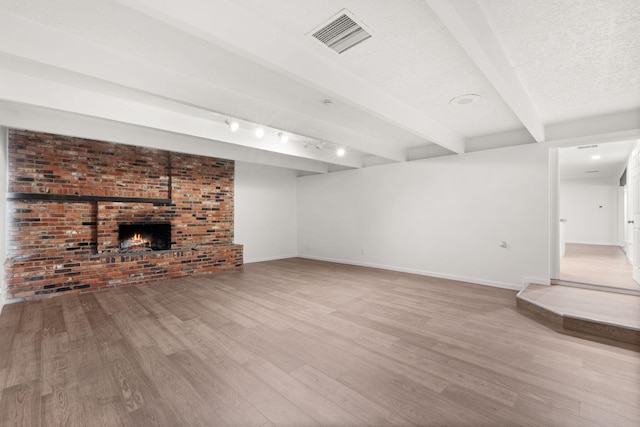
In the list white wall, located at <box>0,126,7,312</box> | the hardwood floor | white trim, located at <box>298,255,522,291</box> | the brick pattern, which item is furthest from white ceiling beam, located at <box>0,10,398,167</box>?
white trim, located at <box>298,255,522,291</box>

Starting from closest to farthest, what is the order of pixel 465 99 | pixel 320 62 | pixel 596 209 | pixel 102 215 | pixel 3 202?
1. pixel 320 62
2. pixel 465 99
3. pixel 3 202
4. pixel 102 215
5. pixel 596 209

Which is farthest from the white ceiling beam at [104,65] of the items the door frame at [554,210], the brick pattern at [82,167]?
the door frame at [554,210]

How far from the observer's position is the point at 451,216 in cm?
525

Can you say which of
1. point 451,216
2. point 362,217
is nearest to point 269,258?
point 362,217

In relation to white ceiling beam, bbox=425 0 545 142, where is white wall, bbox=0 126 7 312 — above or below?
below

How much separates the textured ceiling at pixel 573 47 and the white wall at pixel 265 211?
230 inches

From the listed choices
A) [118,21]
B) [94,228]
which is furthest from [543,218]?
[94,228]

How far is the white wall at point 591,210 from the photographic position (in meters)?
9.45

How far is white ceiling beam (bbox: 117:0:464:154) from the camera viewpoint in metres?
1.64

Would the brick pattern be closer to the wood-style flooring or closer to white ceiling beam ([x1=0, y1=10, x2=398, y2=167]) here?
white ceiling beam ([x1=0, y1=10, x2=398, y2=167])

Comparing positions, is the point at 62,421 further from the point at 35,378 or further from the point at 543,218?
the point at 543,218

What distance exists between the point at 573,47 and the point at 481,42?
1.06 meters

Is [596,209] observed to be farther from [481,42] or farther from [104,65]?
[104,65]

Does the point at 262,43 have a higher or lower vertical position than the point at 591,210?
higher
